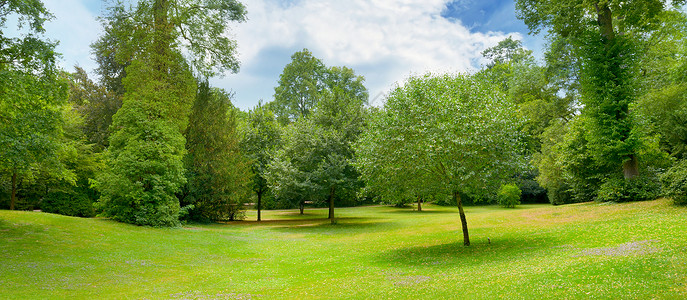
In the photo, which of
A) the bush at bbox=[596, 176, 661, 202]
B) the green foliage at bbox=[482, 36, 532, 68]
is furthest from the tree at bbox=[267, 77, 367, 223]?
the green foliage at bbox=[482, 36, 532, 68]

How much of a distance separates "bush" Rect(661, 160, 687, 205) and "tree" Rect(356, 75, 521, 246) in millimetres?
8926

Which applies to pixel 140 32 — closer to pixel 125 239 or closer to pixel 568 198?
pixel 125 239

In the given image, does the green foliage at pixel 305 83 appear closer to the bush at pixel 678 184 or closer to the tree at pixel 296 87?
the tree at pixel 296 87

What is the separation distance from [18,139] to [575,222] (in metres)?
27.1

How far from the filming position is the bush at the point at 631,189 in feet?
74.0

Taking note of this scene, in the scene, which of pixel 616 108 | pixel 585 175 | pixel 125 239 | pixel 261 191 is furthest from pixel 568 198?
pixel 125 239

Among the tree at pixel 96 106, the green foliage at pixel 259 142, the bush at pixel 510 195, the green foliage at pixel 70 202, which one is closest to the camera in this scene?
the green foliage at pixel 70 202

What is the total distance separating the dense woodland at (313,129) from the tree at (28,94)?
65 millimetres

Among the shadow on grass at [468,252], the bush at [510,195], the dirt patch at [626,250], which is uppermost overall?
the bush at [510,195]

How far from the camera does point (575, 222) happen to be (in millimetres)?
19391

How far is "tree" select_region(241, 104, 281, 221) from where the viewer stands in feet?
126

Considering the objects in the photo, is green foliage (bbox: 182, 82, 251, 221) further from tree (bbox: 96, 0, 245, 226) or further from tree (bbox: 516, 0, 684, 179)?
tree (bbox: 516, 0, 684, 179)

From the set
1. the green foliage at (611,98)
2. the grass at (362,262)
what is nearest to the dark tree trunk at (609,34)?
the green foliage at (611,98)

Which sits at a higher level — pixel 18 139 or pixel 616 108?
pixel 616 108
